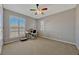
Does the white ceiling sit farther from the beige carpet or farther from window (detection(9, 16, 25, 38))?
the beige carpet

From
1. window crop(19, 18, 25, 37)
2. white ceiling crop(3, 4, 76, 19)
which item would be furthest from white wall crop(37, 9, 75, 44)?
window crop(19, 18, 25, 37)

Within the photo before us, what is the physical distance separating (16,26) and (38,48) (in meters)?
0.50

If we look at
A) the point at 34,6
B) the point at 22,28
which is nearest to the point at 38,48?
the point at 22,28

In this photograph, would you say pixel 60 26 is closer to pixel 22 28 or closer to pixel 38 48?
pixel 38 48

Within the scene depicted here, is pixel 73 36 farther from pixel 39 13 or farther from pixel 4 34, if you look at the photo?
pixel 4 34

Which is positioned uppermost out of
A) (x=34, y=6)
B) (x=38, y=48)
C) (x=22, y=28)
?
(x=34, y=6)

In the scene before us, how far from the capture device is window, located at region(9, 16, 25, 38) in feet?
4.96

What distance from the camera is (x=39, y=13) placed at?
155 centimetres

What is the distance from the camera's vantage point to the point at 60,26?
5.10ft
